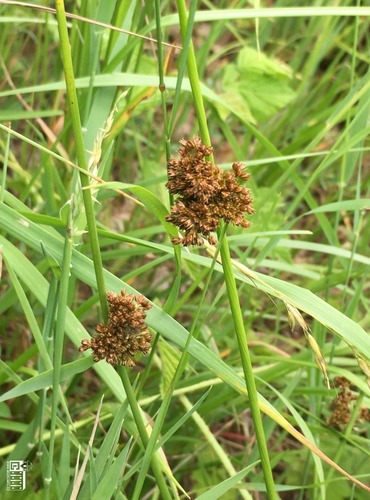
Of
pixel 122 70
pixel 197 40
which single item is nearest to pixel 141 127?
pixel 197 40

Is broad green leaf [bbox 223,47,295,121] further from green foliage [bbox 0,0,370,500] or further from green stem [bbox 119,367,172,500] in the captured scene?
green stem [bbox 119,367,172,500]

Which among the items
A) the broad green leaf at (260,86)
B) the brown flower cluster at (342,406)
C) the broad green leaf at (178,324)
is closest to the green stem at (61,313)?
the broad green leaf at (178,324)

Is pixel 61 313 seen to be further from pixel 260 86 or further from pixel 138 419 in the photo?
pixel 260 86

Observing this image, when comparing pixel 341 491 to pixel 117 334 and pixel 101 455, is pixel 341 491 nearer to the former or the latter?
pixel 101 455

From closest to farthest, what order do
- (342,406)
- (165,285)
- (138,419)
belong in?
(138,419)
(342,406)
(165,285)

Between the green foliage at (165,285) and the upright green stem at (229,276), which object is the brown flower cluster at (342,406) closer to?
the green foliage at (165,285)

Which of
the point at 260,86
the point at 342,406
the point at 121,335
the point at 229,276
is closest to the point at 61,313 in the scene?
the point at 121,335
